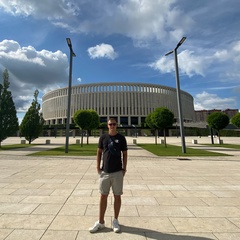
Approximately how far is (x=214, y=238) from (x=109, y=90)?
97584 mm

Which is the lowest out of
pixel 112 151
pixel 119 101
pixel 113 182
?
pixel 113 182

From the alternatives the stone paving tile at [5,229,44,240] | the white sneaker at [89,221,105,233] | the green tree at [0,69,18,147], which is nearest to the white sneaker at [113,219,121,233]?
the white sneaker at [89,221,105,233]

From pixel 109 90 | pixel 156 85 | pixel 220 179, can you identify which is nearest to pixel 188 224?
pixel 220 179

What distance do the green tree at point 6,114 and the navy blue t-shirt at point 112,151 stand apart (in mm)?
22729

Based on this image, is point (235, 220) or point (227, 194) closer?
point (235, 220)

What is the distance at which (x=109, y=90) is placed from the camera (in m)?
99.2

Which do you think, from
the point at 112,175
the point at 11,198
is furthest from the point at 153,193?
the point at 11,198

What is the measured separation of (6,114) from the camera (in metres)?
23.2

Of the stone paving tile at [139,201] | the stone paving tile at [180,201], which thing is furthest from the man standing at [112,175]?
the stone paving tile at [180,201]

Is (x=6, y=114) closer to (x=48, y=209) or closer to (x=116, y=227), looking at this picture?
(x=48, y=209)

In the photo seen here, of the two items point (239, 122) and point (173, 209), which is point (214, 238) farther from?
point (239, 122)

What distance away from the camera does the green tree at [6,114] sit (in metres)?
22.9

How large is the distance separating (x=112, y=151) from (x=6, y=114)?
2323cm

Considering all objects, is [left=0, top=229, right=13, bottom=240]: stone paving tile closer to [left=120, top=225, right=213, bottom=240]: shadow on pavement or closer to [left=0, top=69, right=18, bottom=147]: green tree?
[left=120, top=225, right=213, bottom=240]: shadow on pavement
